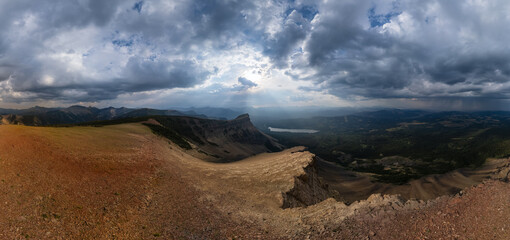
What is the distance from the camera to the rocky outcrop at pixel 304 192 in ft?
105

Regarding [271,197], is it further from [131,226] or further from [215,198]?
[131,226]

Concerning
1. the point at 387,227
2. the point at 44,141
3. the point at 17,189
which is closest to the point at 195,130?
the point at 44,141

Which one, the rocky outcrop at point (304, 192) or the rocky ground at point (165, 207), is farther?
the rocky outcrop at point (304, 192)

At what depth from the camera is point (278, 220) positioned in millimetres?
23641

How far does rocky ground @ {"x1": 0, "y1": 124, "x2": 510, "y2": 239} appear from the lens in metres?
16.2

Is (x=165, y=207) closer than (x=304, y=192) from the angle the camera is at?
→ Yes

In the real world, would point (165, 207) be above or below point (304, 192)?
above

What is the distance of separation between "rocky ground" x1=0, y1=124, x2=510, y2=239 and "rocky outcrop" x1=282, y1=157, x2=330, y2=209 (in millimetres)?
604

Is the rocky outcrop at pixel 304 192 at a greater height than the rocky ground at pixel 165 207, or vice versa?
the rocky ground at pixel 165 207

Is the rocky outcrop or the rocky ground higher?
the rocky ground

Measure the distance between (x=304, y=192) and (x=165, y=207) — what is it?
25.2m

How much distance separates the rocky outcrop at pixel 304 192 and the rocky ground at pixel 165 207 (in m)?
0.60

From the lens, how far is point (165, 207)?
22672 mm

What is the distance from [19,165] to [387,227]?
3773 cm
